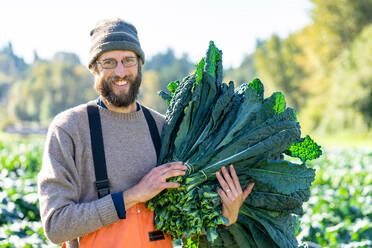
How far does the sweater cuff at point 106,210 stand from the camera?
1.77 m

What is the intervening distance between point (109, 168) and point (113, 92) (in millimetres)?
392

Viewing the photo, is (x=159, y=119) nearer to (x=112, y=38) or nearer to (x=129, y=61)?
(x=129, y=61)

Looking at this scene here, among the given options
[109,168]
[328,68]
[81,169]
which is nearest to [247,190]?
[109,168]

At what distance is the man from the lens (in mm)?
1771

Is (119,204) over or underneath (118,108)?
underneath

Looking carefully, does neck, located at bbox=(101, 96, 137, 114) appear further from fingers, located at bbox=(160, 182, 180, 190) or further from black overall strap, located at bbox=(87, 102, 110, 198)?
fingers, located at bbox=(160, 182, 180, 190)

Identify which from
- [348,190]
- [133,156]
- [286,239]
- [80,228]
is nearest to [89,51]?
[133,156]

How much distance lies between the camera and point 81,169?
73.7 inches

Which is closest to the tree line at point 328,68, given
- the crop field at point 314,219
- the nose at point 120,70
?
the crop field at point 314,219

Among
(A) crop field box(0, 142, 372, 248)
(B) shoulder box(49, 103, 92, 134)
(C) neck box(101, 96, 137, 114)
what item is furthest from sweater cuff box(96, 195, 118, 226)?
(A) crop field box(0, 142, 372, 248)

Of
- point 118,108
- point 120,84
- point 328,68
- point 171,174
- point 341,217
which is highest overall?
point 328,68

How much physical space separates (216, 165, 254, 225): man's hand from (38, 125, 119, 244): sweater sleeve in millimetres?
513

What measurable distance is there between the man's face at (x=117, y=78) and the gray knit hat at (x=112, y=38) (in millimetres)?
34

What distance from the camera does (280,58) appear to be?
46.8 meters
